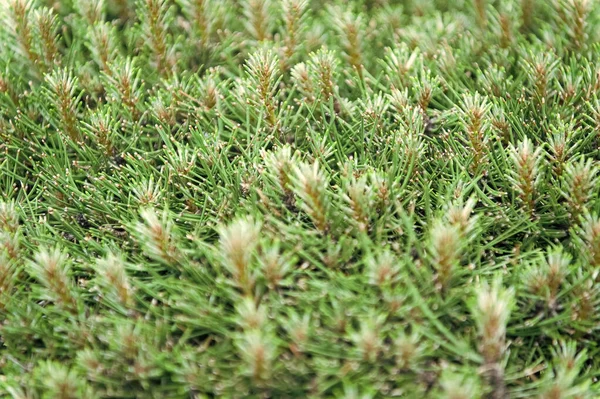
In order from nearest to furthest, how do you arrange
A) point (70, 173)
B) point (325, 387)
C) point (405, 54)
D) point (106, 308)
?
point (325, 387) < point (106, 308) < point (70, 173) < point (405, 54)

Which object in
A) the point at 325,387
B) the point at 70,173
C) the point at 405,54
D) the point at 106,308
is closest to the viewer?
the point at 325,387

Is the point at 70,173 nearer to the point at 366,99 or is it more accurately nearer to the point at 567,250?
the point at 366,99

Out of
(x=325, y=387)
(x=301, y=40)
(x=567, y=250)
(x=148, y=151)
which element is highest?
(x=301, y=40)

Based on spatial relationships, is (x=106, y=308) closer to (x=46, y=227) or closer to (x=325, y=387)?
(x=46, y=227)

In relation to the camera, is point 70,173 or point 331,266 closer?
point 331,266

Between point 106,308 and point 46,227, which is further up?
point 46,227

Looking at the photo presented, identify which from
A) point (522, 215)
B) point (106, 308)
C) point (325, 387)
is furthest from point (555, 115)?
point (106, 308)

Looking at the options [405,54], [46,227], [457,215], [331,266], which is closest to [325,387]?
[331,266]
